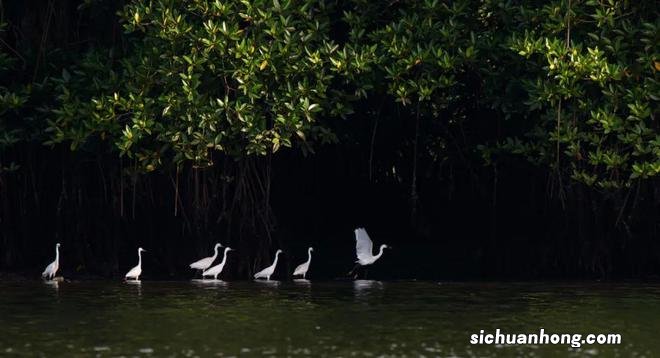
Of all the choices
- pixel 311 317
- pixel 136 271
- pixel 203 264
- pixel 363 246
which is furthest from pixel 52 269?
pixel 311 317

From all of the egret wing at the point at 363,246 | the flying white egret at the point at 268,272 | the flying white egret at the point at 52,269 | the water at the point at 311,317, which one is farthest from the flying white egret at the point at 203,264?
the egret wing at the point at 363,246

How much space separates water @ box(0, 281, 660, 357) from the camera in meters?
12.5

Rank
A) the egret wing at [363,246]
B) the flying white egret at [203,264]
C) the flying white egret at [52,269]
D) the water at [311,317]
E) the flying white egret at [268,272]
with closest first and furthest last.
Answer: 1. the water at [311,317]
2. the flying white egret at [52,269]
3. the flying white egret at [268,272]
4. the flying white egret at [203,264]
5. the egret wing at [363,246]

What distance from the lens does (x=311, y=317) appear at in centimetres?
1448

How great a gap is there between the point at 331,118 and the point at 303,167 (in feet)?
7.01

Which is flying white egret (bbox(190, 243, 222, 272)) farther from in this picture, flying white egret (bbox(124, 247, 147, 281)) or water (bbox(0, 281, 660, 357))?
flying white egret (bbox(124, 247, 147, 281))

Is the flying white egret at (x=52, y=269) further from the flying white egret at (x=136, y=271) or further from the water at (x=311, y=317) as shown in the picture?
the flying white egret at (x=136, y=271)

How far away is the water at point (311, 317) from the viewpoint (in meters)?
12.5

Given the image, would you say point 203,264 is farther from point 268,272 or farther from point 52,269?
point 52,269

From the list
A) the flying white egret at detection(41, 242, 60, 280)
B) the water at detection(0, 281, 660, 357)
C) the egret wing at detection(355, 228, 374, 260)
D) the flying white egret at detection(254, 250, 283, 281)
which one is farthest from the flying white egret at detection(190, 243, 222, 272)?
the egret wing at detection(355, 228, 374, 260)

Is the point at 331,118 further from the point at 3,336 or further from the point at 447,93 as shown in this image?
the point at 3,336

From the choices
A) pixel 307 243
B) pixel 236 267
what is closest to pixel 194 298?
pixel 236 267

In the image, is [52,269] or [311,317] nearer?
[311,317]

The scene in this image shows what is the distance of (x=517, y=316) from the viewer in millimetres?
14539
